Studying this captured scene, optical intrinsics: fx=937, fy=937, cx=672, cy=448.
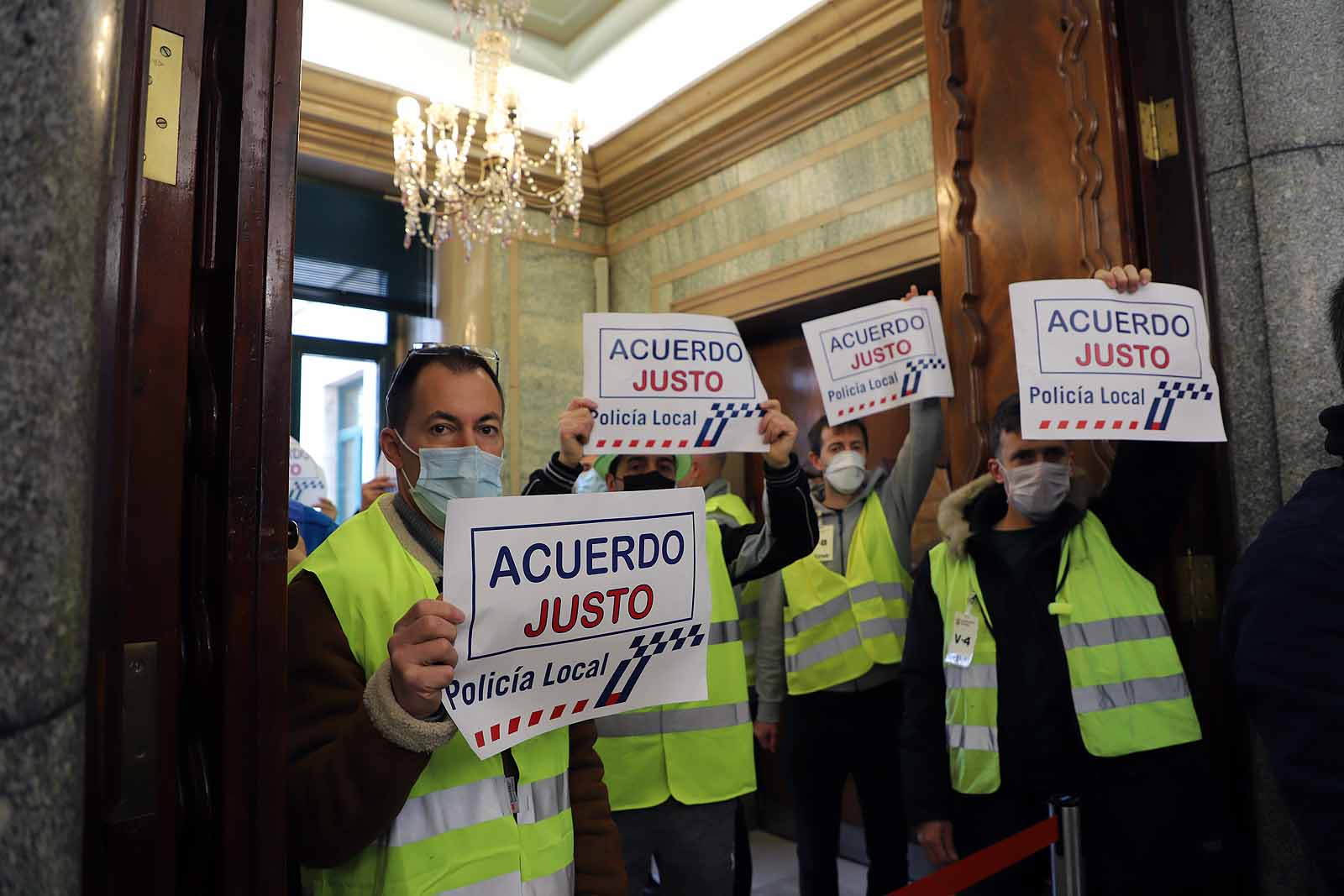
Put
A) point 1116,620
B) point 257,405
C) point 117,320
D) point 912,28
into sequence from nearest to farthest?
point 117,320, point 257,405, point 1116,620, point 912,28

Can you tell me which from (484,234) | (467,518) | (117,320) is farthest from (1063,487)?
(484,234)

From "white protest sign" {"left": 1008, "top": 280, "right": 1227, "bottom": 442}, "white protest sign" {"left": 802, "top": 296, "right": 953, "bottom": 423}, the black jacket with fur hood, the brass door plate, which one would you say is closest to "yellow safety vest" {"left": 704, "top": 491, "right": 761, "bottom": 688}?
"white protest sign" {"left": 802, "top": 296, "right": 953, "bottom": 423}

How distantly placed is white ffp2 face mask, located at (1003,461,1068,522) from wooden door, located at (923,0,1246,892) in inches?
12.2

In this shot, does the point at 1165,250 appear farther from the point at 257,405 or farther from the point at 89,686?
the point at 89,686

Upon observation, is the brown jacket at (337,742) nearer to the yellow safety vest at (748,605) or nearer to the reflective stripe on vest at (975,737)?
the reflective stripe on vest at (975,737)

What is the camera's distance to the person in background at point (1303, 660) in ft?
4.17

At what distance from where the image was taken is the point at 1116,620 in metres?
2.04

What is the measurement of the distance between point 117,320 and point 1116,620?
195 cm

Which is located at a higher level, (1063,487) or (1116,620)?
(1063,487)

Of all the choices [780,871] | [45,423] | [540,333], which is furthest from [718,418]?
[540,333]

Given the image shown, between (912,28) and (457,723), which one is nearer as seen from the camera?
(457,723)

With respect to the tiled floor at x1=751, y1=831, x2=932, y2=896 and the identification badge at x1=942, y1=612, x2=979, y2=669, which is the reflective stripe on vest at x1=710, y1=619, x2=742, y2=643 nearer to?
the identification badge at x1=942, y1=612, x2=979, y2=669

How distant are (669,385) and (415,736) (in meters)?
1.31

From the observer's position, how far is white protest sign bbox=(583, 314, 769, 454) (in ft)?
7.38
